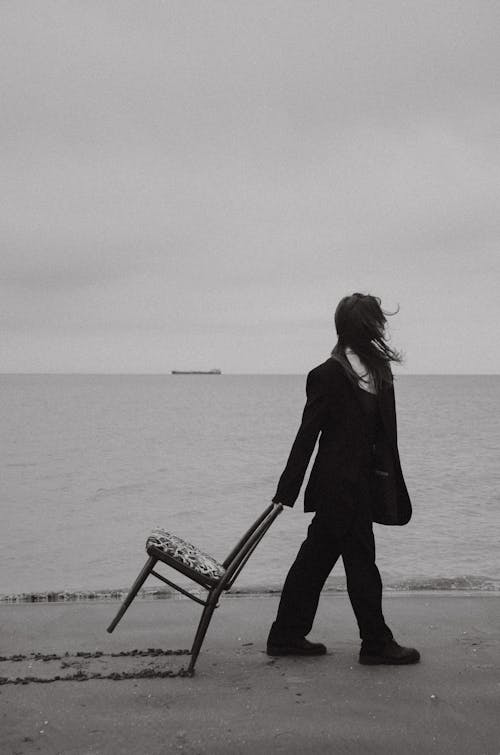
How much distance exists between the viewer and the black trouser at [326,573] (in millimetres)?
4250

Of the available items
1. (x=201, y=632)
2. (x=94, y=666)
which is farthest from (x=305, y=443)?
(x=94, y=666)

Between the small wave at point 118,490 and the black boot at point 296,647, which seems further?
the small wave at point 118,490

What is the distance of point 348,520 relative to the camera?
13.9ft

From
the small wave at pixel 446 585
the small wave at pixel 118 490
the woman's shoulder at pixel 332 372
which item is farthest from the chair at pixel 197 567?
the small wave at pixel 118 490

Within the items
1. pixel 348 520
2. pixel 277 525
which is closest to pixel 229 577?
pixel 348 520

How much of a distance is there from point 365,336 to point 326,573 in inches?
52.1

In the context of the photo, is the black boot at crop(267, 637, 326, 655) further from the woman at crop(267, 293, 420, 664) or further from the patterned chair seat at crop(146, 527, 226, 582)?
the patterned chair seat at crop(146, 527, 226, 582)

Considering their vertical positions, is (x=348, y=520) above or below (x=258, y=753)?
above

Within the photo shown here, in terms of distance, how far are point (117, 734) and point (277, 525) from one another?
34.1 feet

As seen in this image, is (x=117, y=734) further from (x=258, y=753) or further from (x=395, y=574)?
(x=395, y=574)

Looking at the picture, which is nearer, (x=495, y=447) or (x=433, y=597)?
(x=433, y=597)

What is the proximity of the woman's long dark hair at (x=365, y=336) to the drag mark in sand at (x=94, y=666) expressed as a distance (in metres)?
1.81

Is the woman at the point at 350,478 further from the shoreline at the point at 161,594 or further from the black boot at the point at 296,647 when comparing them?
the shoreline at the point at 161,594

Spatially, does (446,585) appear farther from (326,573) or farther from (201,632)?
(201,632)
